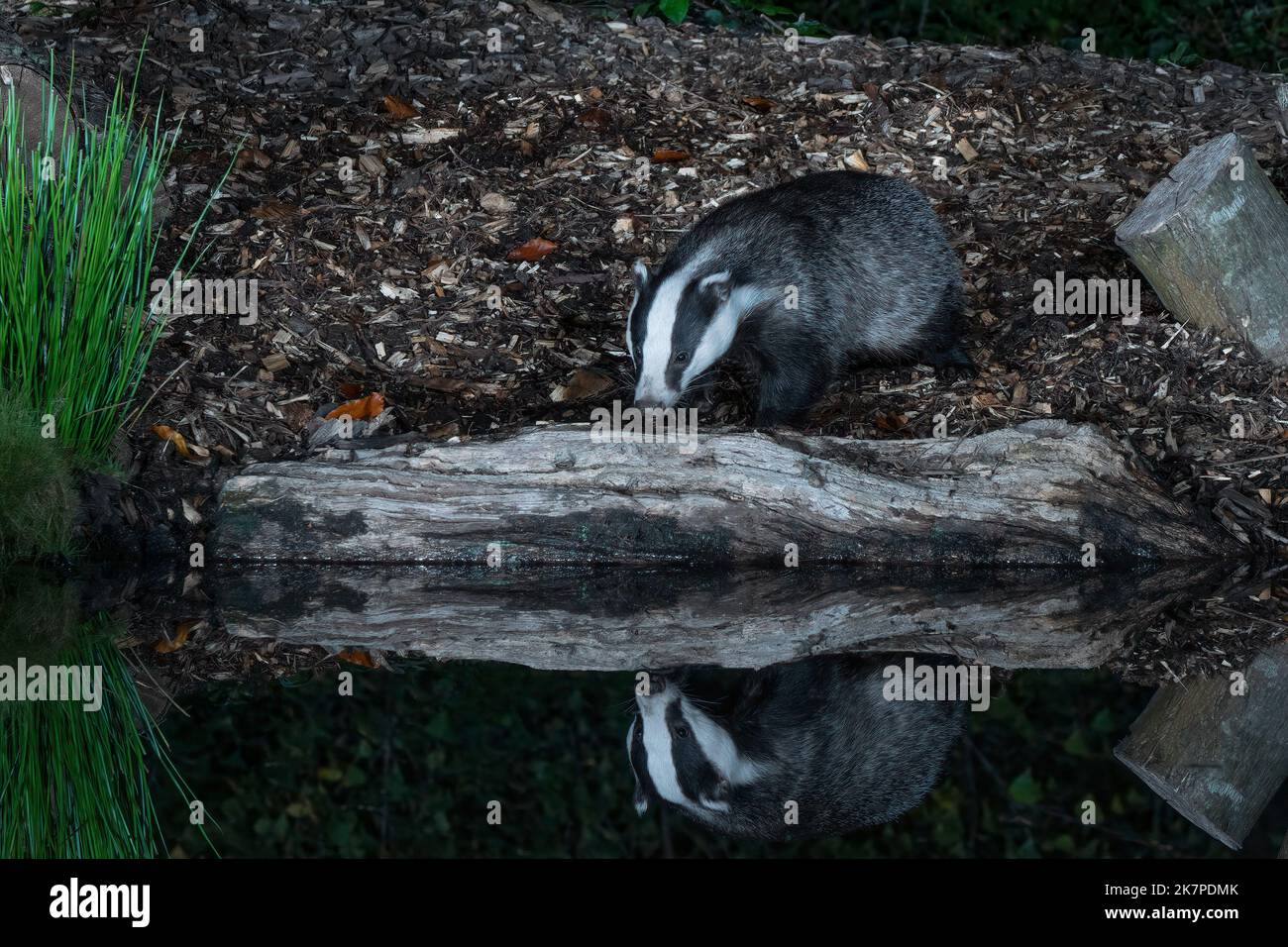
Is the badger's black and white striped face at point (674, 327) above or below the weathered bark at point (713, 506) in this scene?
above

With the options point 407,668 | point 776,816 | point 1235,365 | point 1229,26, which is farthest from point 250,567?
point 1229,26

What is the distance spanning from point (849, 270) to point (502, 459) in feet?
6.10

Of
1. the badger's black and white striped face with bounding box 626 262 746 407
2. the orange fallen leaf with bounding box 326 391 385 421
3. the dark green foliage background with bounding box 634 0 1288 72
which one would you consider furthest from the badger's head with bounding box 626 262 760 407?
the dark green foliage background with bounding box 634 0 1288 72

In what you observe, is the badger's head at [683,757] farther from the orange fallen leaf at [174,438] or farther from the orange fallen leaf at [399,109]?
the orange fallen leaf at [399,109]

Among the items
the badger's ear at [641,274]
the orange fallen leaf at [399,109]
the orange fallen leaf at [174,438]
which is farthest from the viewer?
the orange fallen leaf at [399,109]

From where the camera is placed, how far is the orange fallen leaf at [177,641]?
15.7 ft

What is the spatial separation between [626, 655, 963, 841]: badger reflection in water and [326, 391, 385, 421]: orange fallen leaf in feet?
6.77

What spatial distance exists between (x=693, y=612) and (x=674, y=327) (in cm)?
115

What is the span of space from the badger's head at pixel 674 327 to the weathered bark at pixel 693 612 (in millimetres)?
747

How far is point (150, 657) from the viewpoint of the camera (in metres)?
4.71

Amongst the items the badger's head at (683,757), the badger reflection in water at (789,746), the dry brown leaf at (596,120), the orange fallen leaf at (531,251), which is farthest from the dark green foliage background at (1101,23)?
the badger's head at (683,757)

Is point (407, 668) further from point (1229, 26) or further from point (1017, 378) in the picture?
point (1229, 26)

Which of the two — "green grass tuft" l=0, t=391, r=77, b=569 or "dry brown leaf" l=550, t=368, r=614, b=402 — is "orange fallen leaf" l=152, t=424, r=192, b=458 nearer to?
"green grass tuft" l=0, t=391, r=77, b=569

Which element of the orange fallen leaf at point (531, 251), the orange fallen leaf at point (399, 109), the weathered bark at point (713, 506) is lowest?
the weathered bark at point (713, 506)
